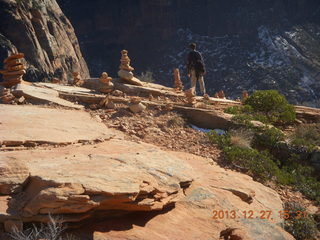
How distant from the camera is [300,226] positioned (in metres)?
6.45

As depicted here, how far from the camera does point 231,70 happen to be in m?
43.2

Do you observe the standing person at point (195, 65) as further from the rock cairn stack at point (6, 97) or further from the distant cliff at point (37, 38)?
the distant cliff at point (37, 38)

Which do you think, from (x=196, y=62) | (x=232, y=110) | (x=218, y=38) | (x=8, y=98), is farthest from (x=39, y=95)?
(x=218, y=38)

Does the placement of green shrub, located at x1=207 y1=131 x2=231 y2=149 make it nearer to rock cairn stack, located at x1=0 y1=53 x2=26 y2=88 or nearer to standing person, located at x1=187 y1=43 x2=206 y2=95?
standing person, located at x1=187 y1=43 x2=206 y2=95

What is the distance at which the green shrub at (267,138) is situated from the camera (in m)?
8.84

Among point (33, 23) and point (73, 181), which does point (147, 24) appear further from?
point (73, 181)

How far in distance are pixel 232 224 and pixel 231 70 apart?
127 ft

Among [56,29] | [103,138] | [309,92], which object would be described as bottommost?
[309,92]

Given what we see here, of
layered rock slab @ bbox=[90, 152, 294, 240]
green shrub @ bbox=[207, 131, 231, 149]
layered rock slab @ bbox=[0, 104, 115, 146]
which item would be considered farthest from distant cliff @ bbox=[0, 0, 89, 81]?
layered rock slab @ bbox=[90, 152, 294, 240]

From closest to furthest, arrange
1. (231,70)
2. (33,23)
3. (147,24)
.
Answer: (33,23) → (231,70) → (147,24)

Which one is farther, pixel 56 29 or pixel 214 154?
pixel 56 29

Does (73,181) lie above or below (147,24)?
below

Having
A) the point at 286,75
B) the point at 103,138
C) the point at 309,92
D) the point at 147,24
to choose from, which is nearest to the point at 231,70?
the point at 286,75

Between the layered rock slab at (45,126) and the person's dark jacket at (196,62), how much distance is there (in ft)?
15.4
